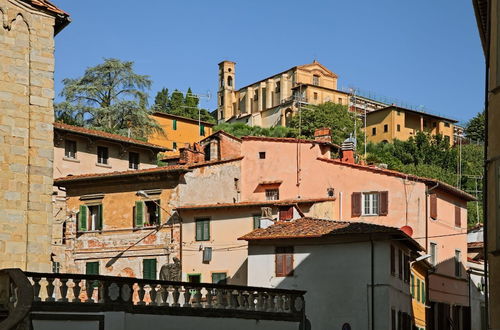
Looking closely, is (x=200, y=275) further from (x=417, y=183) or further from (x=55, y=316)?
(x=55, y=316)

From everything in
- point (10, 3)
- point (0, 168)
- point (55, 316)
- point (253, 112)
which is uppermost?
point (253, 112)

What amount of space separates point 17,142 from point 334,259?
1439cm

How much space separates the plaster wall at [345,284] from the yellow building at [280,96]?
3397 inches

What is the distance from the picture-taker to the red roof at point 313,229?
37469mm

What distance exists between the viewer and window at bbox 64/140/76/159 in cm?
5809

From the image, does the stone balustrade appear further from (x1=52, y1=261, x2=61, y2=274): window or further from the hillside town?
(x1=52, y1=261, x2=61, y2=274): window

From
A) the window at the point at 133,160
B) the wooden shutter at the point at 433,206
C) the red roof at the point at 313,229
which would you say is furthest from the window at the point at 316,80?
the red roof at the point at 313,229

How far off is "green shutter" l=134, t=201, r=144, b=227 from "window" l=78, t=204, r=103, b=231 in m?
2.00

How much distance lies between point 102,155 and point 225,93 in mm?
93866

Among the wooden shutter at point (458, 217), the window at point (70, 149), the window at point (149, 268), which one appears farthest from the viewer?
the window at point (70, 149)

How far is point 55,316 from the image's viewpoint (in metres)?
22.5

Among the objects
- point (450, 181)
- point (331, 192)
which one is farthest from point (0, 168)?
point (450, 181)

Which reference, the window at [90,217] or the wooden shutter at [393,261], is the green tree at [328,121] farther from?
the wooden shutter at [393,261]

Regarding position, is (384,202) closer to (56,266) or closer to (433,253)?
(433,253)
